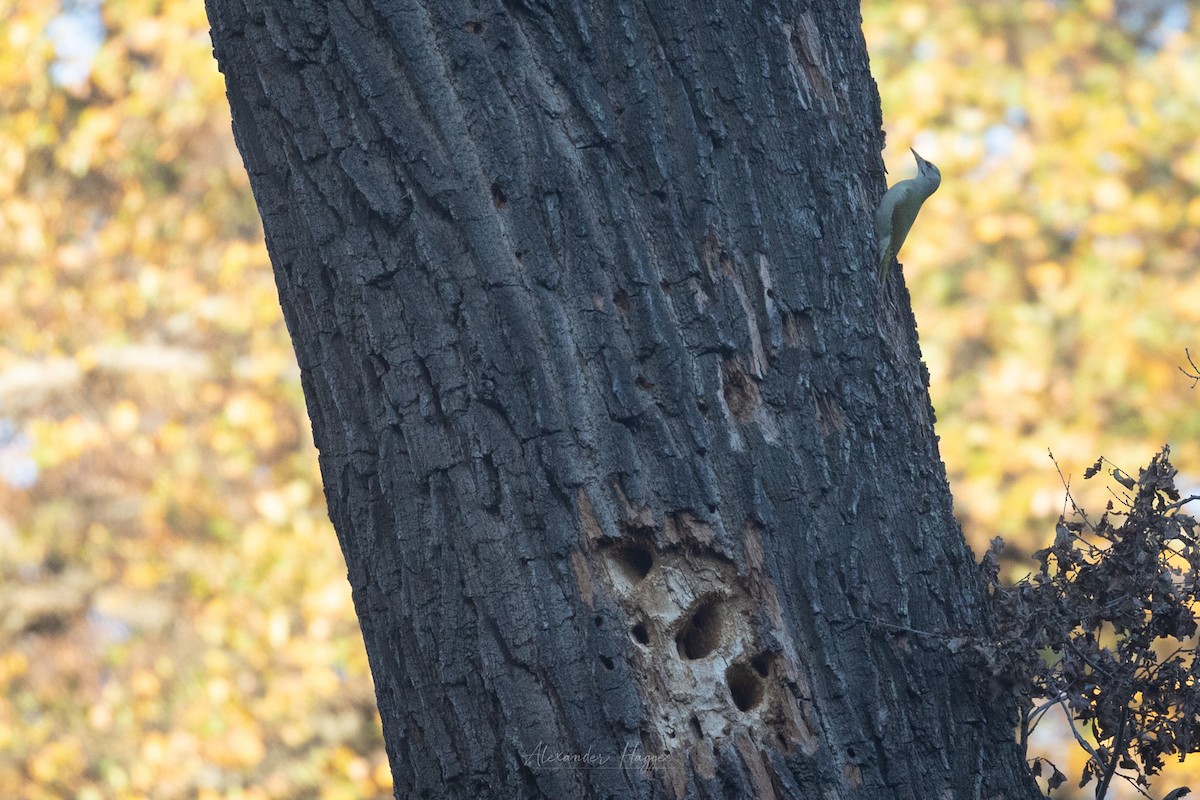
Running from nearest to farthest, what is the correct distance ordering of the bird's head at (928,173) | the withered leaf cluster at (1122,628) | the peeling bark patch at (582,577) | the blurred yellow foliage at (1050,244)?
the peeling bark patch at (582,577)
the withered leaf cluster at (1122,628)
the bird's head at (928,173)
the blurred yellow foliage at (1050,244)

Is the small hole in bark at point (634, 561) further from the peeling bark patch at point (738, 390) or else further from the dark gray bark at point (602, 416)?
the peeling bark patch at point (738, 390)

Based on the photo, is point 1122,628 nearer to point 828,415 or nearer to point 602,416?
point 828,415

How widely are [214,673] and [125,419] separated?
4.82 feet

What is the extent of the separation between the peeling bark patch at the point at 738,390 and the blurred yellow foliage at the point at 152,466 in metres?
4.87

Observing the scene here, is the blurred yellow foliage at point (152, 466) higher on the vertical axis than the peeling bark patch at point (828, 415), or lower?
higher

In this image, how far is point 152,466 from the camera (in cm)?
636

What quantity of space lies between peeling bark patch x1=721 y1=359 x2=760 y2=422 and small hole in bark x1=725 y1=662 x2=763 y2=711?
11.1 inches

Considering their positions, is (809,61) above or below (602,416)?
above

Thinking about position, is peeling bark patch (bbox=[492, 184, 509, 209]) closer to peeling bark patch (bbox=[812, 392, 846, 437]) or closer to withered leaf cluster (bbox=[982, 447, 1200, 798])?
peeling bark patch (bbox=[812, 392, 846, 437])

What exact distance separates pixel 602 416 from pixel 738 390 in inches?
6.4

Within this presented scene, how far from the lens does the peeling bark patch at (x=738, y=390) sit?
1.29 m

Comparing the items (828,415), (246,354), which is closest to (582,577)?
(828,415)

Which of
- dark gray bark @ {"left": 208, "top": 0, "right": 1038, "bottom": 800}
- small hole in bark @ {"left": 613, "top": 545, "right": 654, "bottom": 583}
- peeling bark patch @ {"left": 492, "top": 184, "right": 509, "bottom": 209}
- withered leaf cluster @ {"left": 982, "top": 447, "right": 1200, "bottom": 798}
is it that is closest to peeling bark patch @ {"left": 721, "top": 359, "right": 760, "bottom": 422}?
dark gray bark @ {"left": 208, "top": 0, "right": 1038, "bottom": 800}

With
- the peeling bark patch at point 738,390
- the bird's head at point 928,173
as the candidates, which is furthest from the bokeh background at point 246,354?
the peeling bark patch at point 738,390
